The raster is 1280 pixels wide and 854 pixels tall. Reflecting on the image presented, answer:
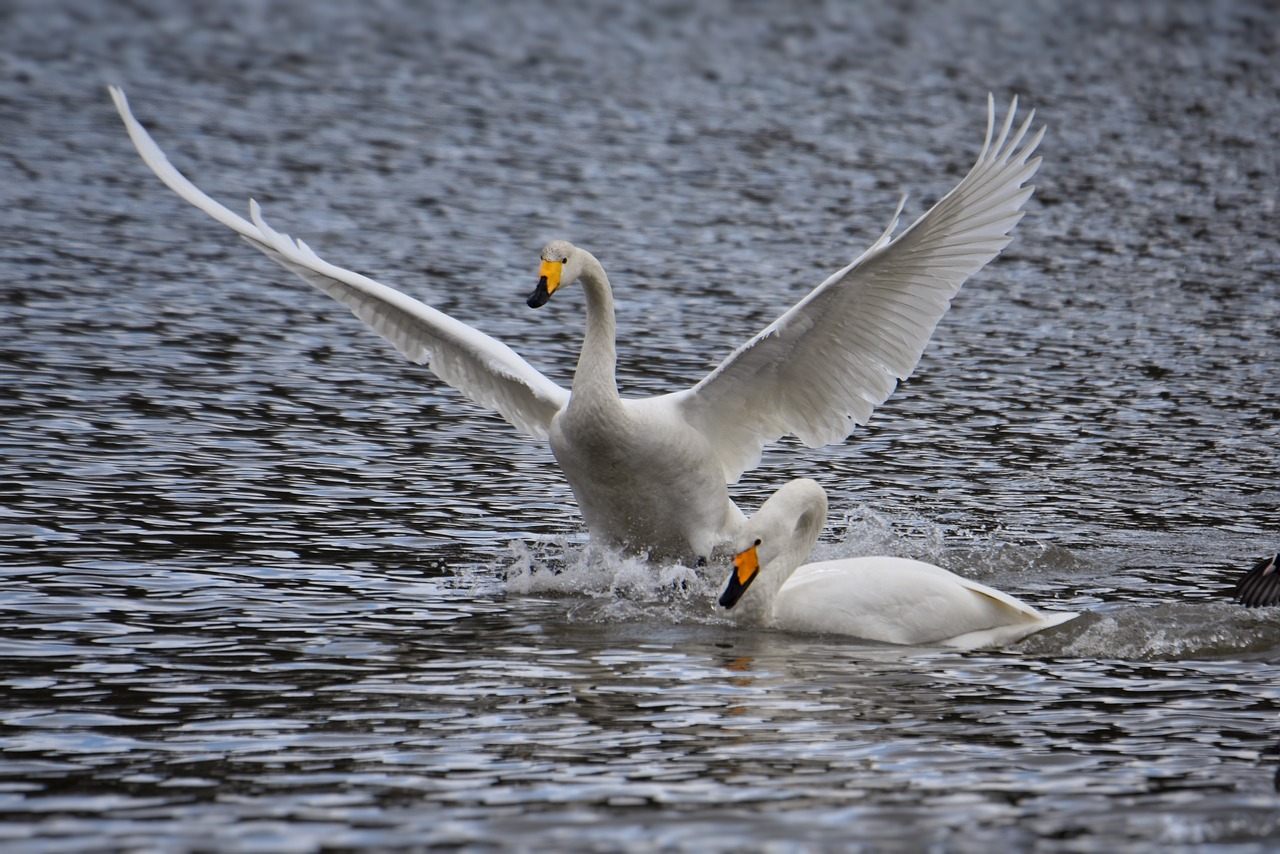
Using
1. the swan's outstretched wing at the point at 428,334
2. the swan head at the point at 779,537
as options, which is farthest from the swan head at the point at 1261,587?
the swan's outstretched wing at the point at 428,334

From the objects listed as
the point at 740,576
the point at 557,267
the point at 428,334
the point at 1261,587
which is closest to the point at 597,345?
the point at 557,267

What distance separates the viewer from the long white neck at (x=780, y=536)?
1019cm

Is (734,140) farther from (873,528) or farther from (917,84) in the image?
(873,528)

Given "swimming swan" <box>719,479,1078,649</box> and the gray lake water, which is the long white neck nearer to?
"swimming swan" <box>719,479,1078,649</box>

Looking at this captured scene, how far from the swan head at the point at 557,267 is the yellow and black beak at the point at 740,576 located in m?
1.80

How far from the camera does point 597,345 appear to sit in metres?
11.0

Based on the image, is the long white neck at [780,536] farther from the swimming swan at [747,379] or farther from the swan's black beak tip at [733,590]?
the swimming swan at [747,379]

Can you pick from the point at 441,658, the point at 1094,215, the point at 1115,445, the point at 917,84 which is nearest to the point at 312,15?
the point at 917,84

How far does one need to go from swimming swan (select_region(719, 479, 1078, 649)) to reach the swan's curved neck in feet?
3.80

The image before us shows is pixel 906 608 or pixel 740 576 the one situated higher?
pixel 740 576

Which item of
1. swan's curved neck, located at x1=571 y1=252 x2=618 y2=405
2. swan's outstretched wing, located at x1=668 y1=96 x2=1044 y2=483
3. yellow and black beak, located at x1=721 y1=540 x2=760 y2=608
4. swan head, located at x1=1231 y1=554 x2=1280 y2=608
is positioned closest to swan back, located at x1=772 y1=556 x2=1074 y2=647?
yellow and black beak, located at x1=721 y1=540 x2=760 y2=608

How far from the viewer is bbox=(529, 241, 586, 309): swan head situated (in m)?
10.6

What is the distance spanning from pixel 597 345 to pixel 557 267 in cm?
53

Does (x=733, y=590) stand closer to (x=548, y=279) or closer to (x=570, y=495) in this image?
(x=548, y=279)
